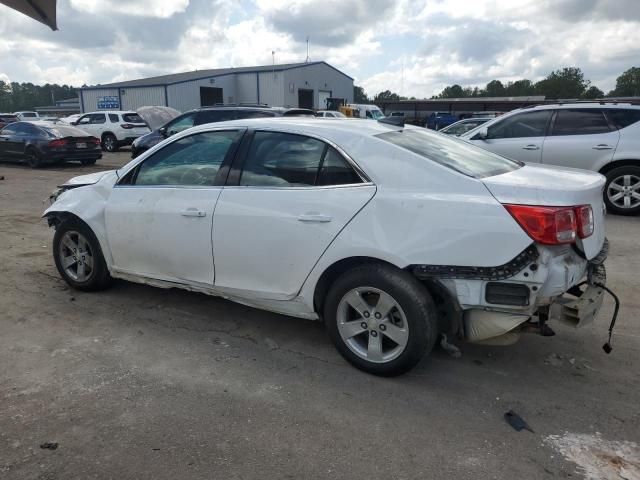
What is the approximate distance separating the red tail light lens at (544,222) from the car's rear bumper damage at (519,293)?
2.7 inches

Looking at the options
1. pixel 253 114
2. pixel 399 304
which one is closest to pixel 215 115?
pixel 253 114

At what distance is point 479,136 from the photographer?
904cm

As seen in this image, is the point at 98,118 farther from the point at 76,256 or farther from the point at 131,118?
the point at 76,256

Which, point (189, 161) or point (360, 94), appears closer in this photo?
point (189, 161)

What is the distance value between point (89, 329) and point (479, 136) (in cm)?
724

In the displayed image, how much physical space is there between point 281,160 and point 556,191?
1789 mm

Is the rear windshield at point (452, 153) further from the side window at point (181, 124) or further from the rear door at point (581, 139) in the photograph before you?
the side window at point (181, 124)

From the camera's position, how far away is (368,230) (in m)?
3.16

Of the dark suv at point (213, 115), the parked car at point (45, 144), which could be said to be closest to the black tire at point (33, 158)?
the parked car at point (45, 144)

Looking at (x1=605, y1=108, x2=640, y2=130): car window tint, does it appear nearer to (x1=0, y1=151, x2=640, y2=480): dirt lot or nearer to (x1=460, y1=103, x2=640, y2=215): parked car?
(x1=460, y1=103, x2=640, y2=215): parked car

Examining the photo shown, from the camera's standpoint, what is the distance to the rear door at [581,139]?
8242 millimetres

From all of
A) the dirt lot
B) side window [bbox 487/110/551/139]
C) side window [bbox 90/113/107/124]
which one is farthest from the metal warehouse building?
the dirt lot

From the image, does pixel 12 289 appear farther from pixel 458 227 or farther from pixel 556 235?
pixel 556 235

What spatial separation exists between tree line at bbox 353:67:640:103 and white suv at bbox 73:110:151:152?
→ 5631 centimetres
